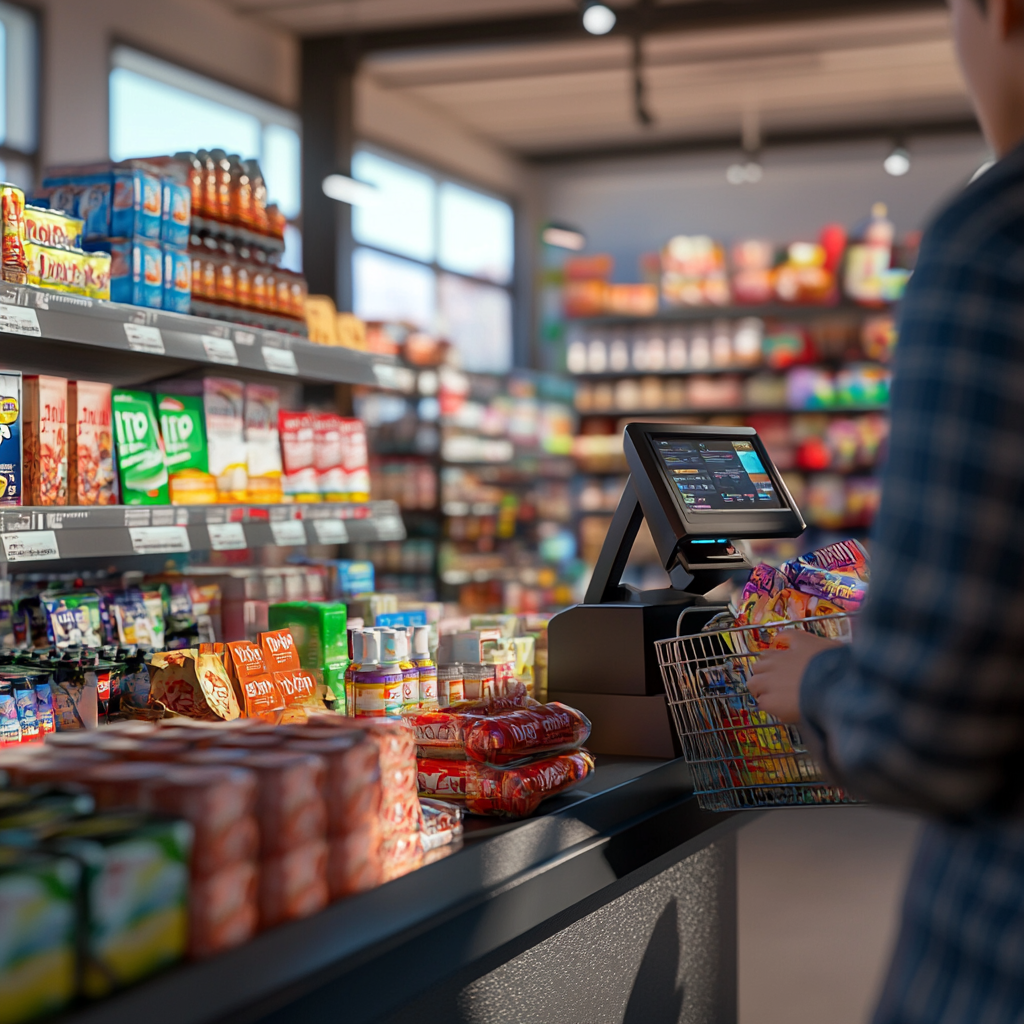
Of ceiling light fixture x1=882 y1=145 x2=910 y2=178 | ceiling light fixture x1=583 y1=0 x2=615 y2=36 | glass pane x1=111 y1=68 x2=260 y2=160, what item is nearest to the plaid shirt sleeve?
ceiling light fixture x1=583 y1=0 x2=615 y2=36

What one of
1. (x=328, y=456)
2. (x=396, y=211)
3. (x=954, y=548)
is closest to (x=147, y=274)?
(x=328, y=456)

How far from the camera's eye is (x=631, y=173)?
449 inches

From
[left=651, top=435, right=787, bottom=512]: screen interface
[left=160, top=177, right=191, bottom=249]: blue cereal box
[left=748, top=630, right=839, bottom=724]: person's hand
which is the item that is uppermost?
[left=160, top=177, right=191, bottom=249]: blue cereal box

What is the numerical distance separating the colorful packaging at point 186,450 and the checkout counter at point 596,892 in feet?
3.19

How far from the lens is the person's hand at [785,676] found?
50.9 inches

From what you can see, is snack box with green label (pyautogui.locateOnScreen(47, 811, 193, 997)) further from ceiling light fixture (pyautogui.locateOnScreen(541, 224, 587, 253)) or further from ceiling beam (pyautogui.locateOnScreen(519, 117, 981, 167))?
ceiling beam (pyautogui.locateOnScreen(519, 117, 981, 167))

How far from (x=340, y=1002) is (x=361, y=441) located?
7.15ft

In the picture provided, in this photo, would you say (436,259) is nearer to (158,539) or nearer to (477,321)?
(477,321)

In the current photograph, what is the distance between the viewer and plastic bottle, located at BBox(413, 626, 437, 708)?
2078 millimetres

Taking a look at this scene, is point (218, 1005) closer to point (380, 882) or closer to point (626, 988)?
point (380, 882)

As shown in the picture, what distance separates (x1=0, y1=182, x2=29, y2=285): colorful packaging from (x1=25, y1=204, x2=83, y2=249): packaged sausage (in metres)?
0.06

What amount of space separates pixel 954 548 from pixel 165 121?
7557 mm

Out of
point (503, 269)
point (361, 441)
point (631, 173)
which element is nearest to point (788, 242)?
point (631, 173)

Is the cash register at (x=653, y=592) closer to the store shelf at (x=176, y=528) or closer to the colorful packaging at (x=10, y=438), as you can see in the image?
the store shelf at (x=176, y=528)
